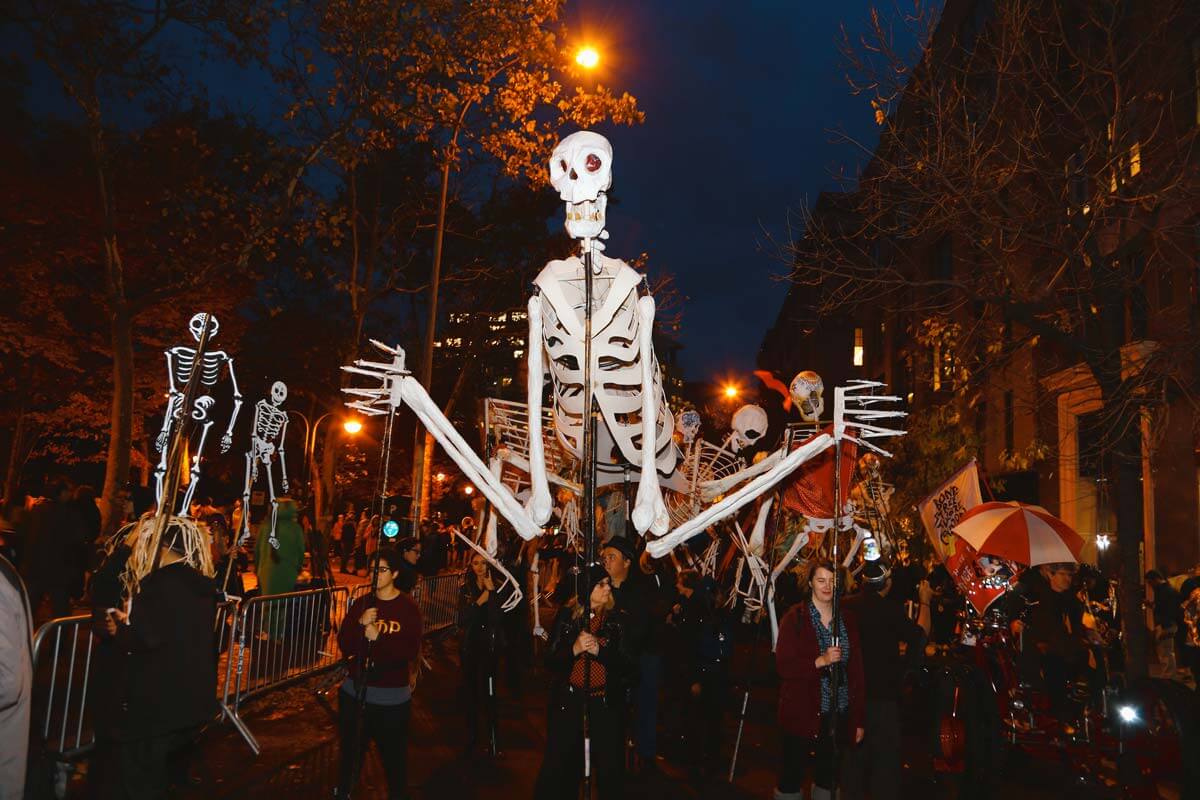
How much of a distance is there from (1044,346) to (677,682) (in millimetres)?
16073

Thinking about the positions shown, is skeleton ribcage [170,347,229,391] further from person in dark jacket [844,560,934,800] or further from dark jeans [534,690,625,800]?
person in dark jacket [844,560,934,800]

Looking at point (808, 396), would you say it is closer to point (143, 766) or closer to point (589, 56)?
point (589, 56)

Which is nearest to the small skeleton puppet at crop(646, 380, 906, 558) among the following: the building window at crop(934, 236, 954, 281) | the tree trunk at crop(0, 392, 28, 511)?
the building window at crop(934, 236, 954, 281)

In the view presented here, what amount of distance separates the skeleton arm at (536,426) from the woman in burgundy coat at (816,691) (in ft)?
6.18

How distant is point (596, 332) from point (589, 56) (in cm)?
737

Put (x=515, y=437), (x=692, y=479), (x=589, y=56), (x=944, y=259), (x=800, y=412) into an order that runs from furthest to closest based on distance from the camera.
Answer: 1. (x=944, y=259)
2. (x=589, y=56)
3. (x=800, y=412)
4. (x=515, y=437)
5. (x=692, y=479)

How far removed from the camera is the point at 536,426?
19.8 ft

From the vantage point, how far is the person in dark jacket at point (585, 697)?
604 cm

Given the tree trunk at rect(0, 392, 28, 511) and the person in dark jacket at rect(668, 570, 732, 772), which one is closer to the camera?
the person in dark jacket at rect(668, 570, 732, 772)

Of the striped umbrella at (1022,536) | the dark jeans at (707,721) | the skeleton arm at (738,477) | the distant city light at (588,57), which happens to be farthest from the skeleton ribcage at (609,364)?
the distant city light at (588,57)

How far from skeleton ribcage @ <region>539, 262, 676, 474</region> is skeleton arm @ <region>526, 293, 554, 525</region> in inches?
5.0

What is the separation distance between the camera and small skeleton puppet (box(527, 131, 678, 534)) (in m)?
6.08

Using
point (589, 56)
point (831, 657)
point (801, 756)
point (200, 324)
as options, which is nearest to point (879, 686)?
point (801, 756)

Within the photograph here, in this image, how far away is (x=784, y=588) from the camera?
66.7 feet
